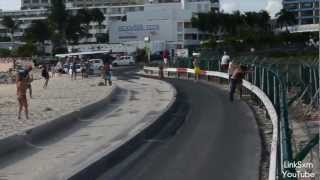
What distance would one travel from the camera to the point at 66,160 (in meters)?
13.3

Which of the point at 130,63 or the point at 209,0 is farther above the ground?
the point at 209,0

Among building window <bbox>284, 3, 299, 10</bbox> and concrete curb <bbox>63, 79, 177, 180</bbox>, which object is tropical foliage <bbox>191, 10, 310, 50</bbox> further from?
concrete curb <bbox>63, 79, 177, 180</bbox>

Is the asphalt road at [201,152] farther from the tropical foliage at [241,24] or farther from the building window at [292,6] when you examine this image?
the building window at [292,6]

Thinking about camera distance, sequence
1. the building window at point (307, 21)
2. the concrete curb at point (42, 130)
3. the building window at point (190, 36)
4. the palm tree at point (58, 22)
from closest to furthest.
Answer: the concrete curb at point (42, 130) < the palm tree at point (58, 22) < the building window at point (307, 21) < the building window at point (190, 36)

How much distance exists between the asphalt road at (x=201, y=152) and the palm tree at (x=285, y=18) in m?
139

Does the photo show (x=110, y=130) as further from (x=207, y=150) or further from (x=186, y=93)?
(x=186, y=93)

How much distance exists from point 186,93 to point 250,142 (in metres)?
16.4

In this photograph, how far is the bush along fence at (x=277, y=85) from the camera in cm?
679

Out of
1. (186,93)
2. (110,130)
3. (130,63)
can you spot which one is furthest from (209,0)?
(110,130)

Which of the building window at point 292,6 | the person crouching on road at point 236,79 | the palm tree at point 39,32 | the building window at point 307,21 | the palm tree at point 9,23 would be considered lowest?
the person crouching on road at point 236,79

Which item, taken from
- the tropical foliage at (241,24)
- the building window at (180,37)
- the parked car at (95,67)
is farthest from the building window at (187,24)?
the parked car at (95,67)

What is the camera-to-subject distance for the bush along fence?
679 centimetres

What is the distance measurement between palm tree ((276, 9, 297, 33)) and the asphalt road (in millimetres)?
139432

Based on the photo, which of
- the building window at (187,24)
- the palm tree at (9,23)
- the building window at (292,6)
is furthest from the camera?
the palm tree at (9,23)
